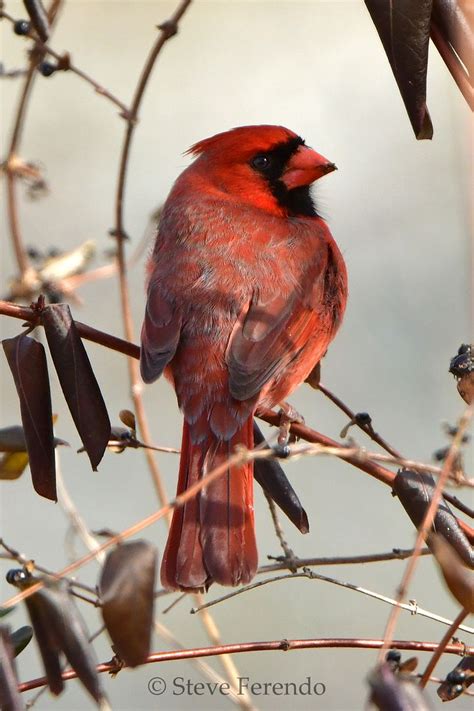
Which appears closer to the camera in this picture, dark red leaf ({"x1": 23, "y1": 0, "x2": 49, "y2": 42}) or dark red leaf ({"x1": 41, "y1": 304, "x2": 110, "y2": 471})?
dark red leaf ({"x1": 41, "y1": 304, "x2": 110, "y2": 471})

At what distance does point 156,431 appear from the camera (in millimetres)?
4215

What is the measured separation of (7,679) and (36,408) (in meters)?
0.58

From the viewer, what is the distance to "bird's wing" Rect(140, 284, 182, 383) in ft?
6.89

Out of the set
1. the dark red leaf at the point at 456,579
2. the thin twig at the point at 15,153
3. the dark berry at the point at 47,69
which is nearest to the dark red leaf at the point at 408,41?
the dark red leaf at the point at 456,579

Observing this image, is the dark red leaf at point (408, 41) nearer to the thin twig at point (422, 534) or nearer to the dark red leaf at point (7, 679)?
the thin twig at point (422, 534)

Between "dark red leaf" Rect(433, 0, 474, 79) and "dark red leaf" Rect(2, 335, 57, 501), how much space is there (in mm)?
747

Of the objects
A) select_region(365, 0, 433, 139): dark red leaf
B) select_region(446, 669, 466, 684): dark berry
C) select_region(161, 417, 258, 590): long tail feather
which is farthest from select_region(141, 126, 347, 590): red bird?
select_region(365, 0, 433, 139): dark red leaf

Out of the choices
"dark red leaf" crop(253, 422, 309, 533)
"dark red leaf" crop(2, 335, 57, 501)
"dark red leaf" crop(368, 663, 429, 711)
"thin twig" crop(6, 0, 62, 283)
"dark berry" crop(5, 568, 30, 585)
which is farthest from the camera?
"thin twig" crop(6, 0, 62, 283)

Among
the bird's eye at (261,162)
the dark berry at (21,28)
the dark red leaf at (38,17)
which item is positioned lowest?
the bird's eye at (261,162)

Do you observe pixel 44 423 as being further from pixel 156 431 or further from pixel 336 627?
pixel 156 431

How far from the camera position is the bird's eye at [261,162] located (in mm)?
2695

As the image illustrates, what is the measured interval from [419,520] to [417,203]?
125 inches

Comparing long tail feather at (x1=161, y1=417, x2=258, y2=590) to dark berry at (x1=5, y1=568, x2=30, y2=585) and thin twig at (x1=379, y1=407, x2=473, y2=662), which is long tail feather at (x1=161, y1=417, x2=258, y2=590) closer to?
dark berry at (x1=5, y1=568, x2=30, y2=585)

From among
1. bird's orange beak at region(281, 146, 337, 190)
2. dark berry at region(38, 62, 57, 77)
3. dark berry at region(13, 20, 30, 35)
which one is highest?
dark berry at region(13, 20, 30, 35)
